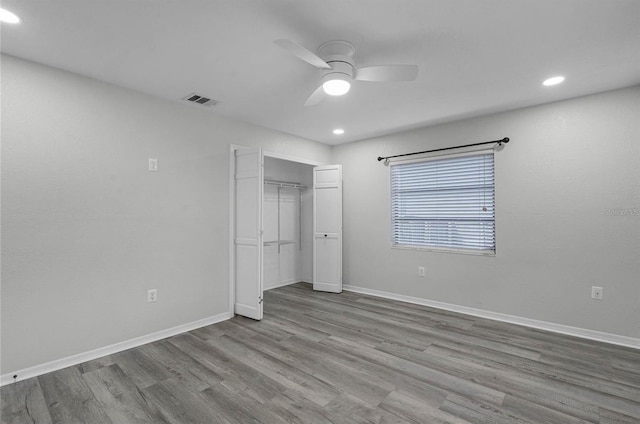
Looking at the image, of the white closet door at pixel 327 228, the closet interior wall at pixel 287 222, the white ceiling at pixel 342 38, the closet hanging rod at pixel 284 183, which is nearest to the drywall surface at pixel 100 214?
the white ceiling at pixel 342 38

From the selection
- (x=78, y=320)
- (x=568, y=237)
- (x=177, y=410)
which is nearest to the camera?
(x=177, y=410)

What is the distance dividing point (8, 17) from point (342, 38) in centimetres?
218

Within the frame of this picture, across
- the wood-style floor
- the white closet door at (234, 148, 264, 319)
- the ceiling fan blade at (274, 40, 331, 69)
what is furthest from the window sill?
the ceiling fan blade at (274, 40, 331, 69)

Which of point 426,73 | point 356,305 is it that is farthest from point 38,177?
point 356,305

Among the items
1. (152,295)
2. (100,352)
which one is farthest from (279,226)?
(100,352)

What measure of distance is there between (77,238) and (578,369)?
14.6ft

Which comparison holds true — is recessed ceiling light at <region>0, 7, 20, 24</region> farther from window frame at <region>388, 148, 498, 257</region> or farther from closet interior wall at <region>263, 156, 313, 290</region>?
window frame at <region>388, 148, 498, 257</region>

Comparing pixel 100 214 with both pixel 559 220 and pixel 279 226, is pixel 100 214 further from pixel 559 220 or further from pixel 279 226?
pixel 559 220

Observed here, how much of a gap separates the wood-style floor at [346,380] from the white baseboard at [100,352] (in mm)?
73

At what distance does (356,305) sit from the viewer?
4297 millimetres

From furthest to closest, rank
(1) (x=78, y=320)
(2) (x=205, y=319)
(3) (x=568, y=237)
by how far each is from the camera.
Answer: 1. (2) (x=205, y=319)
2. (3) (x=568, y=237)
3. (1) (x=78, y=320)

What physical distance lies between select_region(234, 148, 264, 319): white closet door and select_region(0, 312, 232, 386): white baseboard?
1.39 ft

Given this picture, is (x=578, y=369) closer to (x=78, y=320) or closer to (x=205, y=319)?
(x=205, y=319)

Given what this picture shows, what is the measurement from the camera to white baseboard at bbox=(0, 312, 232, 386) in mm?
2381
